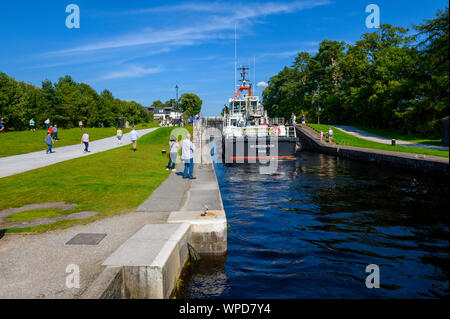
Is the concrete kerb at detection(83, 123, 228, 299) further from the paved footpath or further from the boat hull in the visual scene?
the boat hull

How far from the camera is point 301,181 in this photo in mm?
18438

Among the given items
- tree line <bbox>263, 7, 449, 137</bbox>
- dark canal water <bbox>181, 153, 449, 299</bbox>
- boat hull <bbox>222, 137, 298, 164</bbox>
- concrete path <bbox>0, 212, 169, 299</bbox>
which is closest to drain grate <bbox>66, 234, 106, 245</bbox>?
concrete path <bbox>0, 212, 169, 299</bbox>

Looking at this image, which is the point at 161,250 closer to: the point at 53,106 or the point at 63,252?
the point at 63,252

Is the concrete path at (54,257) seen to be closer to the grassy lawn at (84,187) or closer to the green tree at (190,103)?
the grassy lawn at (84,187)

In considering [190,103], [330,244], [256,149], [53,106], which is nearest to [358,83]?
[256,149]

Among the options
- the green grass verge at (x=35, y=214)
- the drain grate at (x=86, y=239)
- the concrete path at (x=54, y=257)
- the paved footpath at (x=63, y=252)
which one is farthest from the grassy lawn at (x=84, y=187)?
the drain grate at (x=86, y=239)

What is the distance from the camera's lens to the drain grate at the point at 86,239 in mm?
6555

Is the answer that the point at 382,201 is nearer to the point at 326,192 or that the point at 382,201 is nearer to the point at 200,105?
the point at 326,192

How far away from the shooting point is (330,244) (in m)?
8.45

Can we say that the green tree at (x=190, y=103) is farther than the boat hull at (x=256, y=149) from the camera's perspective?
Yes

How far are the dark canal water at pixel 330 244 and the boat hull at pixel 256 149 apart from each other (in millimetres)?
11554

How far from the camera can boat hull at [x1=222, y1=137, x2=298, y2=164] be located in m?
27.6

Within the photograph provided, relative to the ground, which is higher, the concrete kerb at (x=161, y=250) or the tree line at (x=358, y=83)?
the tree line at (x=358, y=83)

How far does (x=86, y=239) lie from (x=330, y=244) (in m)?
6.00
